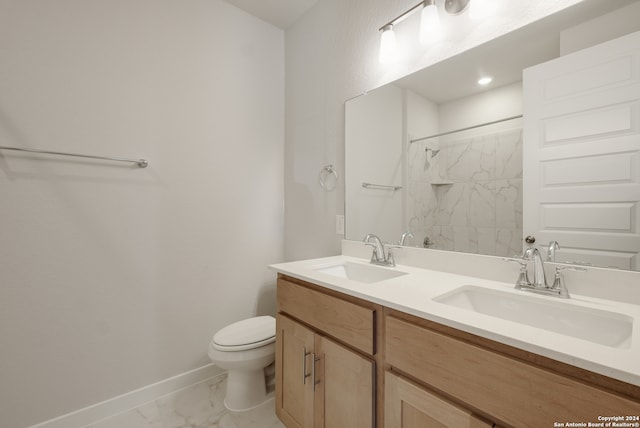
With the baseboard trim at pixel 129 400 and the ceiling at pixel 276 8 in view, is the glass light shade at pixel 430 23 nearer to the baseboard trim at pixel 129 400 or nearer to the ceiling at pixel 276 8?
the ceiling at pixel 276 8

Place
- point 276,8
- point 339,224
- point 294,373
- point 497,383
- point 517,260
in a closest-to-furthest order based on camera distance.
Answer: point 497,383, point 517,260, point 294,373, point 339,224, point 276,8

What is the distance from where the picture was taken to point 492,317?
27.6 inches

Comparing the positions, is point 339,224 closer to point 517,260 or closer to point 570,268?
point 517,260

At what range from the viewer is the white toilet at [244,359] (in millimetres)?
1452

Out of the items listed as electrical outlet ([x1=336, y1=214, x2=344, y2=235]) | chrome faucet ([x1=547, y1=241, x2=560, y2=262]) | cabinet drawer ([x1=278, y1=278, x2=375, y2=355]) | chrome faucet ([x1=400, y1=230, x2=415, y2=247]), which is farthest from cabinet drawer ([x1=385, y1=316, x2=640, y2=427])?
electrical outlet ([x1=336, y1=214, x2=344, y2=235])

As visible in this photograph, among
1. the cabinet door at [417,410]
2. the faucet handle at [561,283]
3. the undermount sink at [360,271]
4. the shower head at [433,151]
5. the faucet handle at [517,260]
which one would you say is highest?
the shower head at [433,151]

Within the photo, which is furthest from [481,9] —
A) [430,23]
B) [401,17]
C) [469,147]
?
[469,147]

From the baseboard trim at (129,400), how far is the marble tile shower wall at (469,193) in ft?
5.27

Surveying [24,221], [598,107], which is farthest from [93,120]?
[598,107]

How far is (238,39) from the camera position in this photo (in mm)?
1968

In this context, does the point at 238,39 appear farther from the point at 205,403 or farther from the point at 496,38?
the point at 205,403

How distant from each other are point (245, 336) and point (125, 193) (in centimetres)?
104

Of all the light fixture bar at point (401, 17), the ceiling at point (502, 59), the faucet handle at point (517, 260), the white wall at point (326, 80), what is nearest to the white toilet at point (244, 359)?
the white wall at point (326, 80)

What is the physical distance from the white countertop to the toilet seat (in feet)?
1.58
